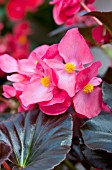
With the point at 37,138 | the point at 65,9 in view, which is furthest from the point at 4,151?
the point at 65,9

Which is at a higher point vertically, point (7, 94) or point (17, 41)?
point (7, 94)

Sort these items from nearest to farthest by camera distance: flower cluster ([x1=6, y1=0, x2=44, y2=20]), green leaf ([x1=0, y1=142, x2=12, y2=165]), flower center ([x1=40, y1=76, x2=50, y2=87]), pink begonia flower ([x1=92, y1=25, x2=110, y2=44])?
green leaf ([x1=0, y1=142, x2=12, y2=165]), flower center ([x1=40, y1=76, x2=50, y2=87]), pink begonia flower ([x1=92, y1=25, x2=110, y2=44]), flower cluster ([x1=6, y1=0, x2=44, y2=20])

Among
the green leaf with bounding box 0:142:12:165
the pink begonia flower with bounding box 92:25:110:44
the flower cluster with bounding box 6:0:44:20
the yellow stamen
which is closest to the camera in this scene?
the green leaf with bounding box 0:142:12:165

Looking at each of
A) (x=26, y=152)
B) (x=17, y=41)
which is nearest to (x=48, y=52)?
(x=26, y=152)

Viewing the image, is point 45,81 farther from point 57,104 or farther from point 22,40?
point 22,40

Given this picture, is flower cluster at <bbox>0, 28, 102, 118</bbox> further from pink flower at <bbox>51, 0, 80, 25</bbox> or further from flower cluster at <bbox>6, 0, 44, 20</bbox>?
flower cluster at <bbox>6, 0, 44, 20</bbox>

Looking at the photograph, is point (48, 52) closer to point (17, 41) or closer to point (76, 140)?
point (76, 140)

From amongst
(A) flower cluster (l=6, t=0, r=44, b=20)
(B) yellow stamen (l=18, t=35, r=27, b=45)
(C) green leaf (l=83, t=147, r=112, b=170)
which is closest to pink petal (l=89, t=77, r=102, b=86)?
(C) green leaf (l=83, t=147, r=112, b=170)
